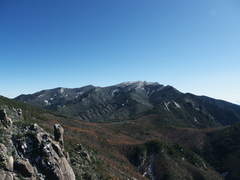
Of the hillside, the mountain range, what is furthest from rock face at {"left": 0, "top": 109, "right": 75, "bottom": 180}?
the hillside

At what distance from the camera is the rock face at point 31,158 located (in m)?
23.0

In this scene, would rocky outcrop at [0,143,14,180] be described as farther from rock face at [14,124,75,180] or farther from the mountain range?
rock face at [14,124,75,180]

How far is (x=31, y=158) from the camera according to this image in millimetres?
27516

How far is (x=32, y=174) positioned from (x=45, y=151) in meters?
4.64

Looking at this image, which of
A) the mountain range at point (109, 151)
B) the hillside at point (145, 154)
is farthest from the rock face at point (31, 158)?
the hillside at point (145, 154)

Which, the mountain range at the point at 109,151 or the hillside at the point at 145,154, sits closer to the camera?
the mountain range at the point at 109,151

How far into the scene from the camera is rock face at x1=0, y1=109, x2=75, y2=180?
23.0 metres

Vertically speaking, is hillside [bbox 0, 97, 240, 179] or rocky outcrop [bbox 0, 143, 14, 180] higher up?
rocky outcrop [bbox 0, 143, 14, 180]

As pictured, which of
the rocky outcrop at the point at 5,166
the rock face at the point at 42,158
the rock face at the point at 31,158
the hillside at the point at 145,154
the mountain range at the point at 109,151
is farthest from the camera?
the hillside at the point at 145,154

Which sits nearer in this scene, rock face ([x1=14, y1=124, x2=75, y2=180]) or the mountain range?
rock face ([x1=14, y1=124, x2=75, y2=180])

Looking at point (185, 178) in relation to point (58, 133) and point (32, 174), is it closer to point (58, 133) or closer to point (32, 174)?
point (58, 133)

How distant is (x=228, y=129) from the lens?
415 feet

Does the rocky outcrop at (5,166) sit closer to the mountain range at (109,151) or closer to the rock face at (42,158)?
the mountain range at (109,151)

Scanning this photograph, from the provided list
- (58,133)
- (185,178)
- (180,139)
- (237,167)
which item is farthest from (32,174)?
(180,139)
